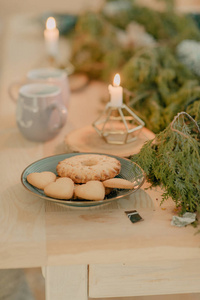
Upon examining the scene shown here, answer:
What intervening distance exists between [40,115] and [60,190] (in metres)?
0.32

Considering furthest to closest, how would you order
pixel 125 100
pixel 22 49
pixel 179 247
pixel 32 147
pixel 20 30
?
pixel 20 30 → pixel 22 49 → pixel 125 100 → pixel 32 147 → pixel 179 247

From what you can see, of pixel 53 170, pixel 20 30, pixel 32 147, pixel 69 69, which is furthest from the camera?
pixel 20 30

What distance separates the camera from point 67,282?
0.63 meters

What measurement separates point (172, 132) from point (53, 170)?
23cm

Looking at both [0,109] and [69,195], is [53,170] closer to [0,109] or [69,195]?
[69,195]

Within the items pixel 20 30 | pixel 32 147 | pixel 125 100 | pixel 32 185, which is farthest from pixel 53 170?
pixel 20 30

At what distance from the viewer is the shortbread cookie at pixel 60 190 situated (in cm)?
62

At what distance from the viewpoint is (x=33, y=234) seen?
605 millimetres

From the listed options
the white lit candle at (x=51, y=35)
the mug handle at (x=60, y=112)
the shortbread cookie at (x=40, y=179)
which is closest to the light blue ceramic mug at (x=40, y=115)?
the mug handle at (x=60, y=112)

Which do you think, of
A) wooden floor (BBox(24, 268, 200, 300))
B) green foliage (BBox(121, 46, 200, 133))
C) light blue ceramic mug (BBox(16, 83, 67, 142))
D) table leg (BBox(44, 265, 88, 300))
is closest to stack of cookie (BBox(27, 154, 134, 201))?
table leg (BBox(44, 265, 88, 300))

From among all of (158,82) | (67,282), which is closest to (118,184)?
(67,282)

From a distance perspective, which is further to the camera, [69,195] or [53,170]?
[53,170]

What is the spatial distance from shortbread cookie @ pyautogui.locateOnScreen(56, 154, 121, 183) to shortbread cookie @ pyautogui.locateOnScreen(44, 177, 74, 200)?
1.3 inches

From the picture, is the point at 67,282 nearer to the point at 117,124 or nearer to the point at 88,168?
the point at 88,168
